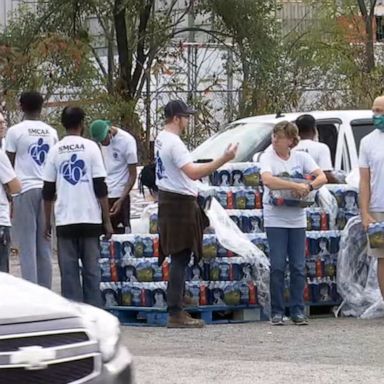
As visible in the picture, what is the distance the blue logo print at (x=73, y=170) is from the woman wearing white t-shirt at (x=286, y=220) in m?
1.68

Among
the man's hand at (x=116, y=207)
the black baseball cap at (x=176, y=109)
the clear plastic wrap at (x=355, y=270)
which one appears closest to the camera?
the black baseball cap at (x=176, y=109)

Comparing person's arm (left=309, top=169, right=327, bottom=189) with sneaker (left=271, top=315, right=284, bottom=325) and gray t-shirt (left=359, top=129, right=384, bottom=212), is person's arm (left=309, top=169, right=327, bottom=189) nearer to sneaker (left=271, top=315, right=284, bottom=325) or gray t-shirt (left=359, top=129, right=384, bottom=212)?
gray t-shirt (left=359, top=129, right=384, bottom=212)

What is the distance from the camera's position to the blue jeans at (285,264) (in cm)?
1107

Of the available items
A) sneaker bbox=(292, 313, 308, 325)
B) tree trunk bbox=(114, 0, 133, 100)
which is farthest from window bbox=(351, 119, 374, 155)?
tree trunk bbox=(114, 0, 133, 100)

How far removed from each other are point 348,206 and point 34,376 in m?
6.85

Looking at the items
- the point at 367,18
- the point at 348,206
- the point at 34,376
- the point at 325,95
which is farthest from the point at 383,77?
the point at 34,376

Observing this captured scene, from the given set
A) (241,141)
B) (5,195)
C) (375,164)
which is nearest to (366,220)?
(375,164)

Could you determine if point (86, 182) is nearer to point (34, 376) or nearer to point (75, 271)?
point (75, 271)

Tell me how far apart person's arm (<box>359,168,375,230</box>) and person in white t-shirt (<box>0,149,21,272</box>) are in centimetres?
302

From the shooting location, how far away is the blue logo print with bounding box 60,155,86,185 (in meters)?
10.4

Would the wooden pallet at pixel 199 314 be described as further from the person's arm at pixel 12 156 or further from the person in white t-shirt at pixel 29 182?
the person's arm at pixel 12 156

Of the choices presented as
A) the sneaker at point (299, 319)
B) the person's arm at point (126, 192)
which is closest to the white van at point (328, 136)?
the person's arm at point (126, 192)

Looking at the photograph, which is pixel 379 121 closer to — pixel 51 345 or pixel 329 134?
pixel 329 134

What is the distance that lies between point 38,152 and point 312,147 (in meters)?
2.63
